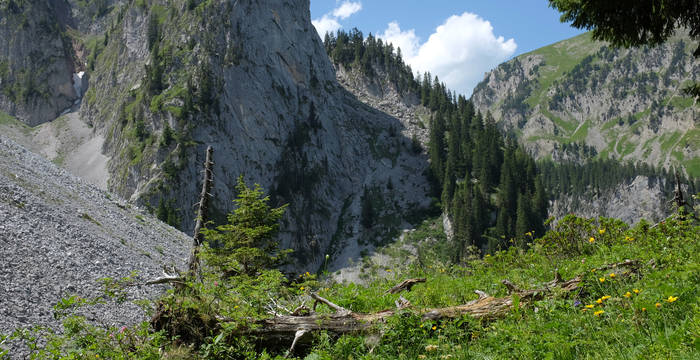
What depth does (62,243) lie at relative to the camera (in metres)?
21.5

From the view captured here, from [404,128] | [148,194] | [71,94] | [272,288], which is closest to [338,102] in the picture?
[404,128]

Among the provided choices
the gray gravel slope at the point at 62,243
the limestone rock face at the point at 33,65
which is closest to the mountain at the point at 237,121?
the limestone rock face at the point at 33,65

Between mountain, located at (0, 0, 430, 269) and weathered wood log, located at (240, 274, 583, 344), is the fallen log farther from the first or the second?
mountain, located at (0, 0, 430, 269)

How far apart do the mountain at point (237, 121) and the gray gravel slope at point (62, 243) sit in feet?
130

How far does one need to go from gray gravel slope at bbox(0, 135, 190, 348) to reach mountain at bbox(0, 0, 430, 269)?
3977cm

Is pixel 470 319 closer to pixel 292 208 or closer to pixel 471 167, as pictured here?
pixel 292 208

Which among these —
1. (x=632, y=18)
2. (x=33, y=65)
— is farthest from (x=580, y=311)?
(x=33, y=65)

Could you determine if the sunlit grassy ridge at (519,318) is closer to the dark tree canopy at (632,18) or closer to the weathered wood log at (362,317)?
the weathered wood log at (362,317)

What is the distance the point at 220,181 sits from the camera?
88.9m

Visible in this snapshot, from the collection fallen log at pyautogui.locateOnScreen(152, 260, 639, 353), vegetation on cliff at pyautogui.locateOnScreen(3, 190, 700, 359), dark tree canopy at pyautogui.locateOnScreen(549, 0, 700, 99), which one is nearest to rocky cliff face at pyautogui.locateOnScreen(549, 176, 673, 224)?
dark tree canopy at pyautogui.locateOnScreen(549, 0, 700, 99)

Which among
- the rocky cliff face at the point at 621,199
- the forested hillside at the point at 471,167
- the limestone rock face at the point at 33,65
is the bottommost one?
the rocky cliff face at the point at 621,199

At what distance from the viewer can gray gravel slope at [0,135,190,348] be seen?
16422 mm

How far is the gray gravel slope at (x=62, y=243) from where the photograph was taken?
16.4 m

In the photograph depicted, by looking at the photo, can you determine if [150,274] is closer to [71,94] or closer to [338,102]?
[338,102]
